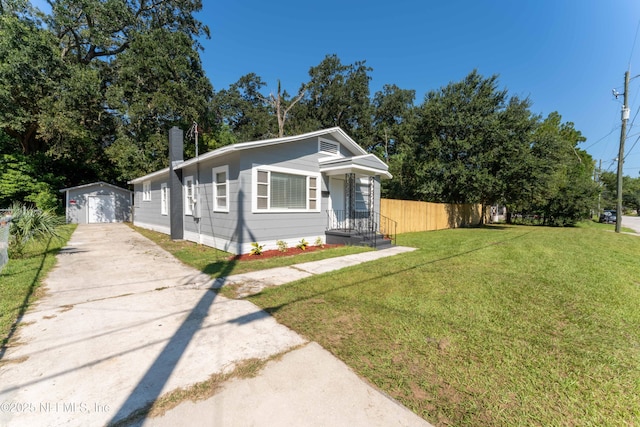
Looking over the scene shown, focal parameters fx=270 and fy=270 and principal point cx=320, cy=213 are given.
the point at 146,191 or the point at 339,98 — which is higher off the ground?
the point at 339,98

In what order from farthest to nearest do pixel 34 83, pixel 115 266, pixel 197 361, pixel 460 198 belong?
pixel 460 198, pixel 34 83, pixel 115 266, pixel 197 361

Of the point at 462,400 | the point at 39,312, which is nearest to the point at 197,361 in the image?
the point at 462,400

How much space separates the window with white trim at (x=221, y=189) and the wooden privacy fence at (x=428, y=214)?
25.2 ft

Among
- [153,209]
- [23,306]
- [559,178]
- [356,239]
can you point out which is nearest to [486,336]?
[23,306]

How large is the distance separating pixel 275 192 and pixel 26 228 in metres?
6.21

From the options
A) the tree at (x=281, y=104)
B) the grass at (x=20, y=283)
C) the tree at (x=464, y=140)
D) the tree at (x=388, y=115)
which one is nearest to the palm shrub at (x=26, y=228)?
the grass at (x=20, y=283)

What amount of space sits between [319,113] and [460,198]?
18239mm

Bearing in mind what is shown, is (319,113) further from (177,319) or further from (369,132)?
(177,319)

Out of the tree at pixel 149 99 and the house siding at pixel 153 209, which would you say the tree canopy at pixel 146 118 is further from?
the house siding at pixel 153 209

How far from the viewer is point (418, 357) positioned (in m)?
2.73

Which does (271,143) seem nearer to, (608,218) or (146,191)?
(146,191)

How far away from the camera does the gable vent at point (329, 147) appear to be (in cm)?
1027

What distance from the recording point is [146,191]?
1627 cm

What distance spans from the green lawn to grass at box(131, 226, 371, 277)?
1.74 m
